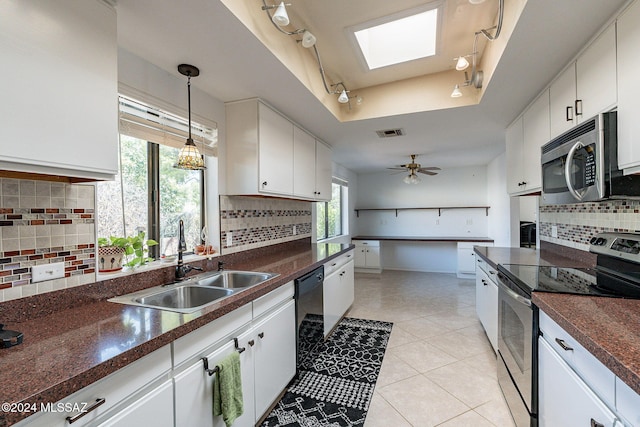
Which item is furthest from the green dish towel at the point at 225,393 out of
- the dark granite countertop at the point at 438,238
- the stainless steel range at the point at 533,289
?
the dark granite countertop at the point at 438,238

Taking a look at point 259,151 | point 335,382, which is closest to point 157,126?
point 259,151

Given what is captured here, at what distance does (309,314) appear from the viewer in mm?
2184

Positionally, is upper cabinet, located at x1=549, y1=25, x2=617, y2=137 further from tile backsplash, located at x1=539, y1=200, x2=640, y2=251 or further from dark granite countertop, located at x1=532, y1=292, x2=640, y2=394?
dark granite countertop, located at x1=532, y1=292, x2=640, y2=394

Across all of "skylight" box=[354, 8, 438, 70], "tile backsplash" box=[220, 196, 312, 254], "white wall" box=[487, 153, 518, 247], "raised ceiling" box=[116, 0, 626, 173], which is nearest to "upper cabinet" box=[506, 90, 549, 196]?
"raised ceiling" box=[116, 0, 626, 173]

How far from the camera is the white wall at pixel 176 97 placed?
1584mm

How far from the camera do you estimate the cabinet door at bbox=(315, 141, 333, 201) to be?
10.9 ft

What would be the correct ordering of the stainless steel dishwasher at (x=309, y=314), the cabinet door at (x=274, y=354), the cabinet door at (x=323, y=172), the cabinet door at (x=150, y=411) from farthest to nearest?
the cabinet door at (x=323, y=172), the stainless steel dishwasher at (x=309, y=314), the cabinet door at (x=274, y=354), the cabinet door at (x=150, y=411)

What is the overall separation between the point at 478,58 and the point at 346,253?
2.16m

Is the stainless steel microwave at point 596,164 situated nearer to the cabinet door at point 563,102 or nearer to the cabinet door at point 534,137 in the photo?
the cabinet door at point 563,102

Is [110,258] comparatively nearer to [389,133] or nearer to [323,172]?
[323,172]

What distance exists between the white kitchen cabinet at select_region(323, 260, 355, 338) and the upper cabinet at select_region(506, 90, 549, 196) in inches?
73.6

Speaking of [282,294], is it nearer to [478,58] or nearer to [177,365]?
[177,365]

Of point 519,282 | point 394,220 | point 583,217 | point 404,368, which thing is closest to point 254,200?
point 404,368

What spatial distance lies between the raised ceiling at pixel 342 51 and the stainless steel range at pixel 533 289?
110 cm
